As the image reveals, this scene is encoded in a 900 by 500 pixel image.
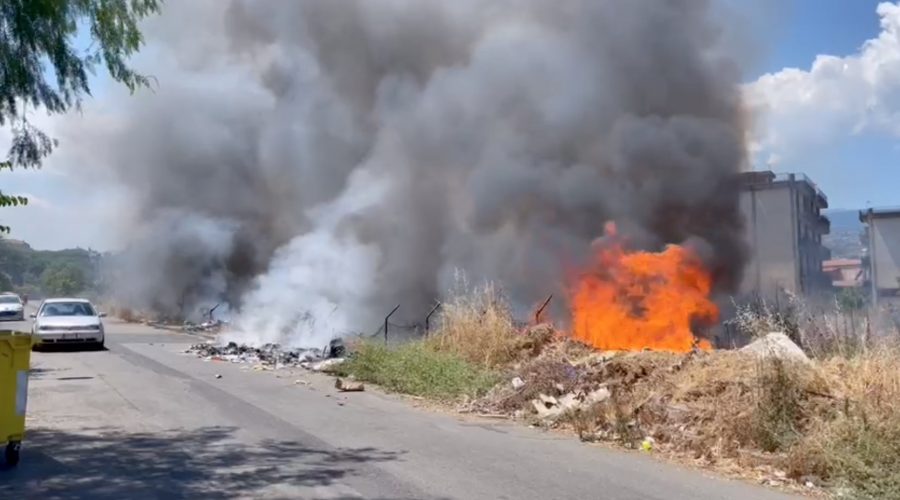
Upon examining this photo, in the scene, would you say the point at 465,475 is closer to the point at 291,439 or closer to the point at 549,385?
the point at 291,439

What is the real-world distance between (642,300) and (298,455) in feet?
34.7

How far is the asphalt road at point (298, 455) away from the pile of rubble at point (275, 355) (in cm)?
363

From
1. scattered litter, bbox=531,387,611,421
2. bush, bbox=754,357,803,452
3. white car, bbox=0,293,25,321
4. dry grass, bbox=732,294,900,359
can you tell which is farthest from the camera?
white car, bbox=0,293,25,321

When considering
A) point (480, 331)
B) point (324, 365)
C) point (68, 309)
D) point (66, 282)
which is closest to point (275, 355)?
point (324, 365)

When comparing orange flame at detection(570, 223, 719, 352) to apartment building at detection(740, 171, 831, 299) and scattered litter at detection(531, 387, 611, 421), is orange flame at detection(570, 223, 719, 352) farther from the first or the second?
scattered litter at detection(531, 387, 611, 421)

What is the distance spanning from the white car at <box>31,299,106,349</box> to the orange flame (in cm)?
1075

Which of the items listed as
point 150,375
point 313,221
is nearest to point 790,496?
point 150,375

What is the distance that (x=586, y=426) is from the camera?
329 inches

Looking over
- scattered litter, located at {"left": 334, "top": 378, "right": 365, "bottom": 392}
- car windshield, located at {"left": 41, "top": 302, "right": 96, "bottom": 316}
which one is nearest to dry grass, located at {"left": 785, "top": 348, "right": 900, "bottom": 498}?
scattered litter, located at {"left": 334, "top": 378, "right": 365, "bottom": 392}

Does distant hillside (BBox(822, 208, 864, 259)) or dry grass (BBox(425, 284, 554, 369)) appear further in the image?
distant hillside (BBox(822, 208, 864, 259))

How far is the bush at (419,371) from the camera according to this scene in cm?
1084

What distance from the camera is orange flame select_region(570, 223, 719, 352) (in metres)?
15.4

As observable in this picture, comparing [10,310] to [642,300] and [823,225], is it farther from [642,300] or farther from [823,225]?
[823,225]

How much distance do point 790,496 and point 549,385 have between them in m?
3.92
